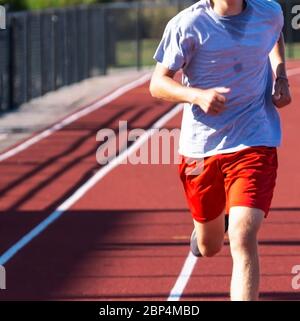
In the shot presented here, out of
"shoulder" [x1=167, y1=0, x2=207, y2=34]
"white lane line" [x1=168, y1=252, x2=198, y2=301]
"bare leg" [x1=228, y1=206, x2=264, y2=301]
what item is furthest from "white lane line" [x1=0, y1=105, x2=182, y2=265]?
"bare leg" [x1=228, y1=206, x2=264, y2=301]

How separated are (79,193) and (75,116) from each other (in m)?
8.71

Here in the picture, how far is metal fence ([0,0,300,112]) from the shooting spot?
24.1 meters

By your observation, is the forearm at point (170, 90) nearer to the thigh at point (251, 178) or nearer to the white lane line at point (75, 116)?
the thigh at point (251, 178)

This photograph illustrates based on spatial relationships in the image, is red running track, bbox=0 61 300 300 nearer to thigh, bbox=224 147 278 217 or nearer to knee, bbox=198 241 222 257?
knee, bbox=198 241 222 257

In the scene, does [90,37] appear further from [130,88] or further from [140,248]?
[140,248]

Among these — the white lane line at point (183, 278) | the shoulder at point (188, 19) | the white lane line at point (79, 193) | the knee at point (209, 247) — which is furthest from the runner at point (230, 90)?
the white lane line at point (79, 193)

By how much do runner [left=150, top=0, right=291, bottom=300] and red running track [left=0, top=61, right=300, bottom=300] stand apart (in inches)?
74.7

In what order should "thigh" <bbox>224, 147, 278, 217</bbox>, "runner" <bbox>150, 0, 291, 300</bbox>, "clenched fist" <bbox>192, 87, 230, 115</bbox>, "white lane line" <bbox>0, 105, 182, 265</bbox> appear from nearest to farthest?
"clenched fist" <bbox>192, 87, 230, 115</bbox>
"thigh" <bbox>224, 147, 278, 217</bbox>
"runner" <bbox>150, 0, 291, 300</bbox>
"white lane line" <bbox>0, 105, 182, 265</bbox>

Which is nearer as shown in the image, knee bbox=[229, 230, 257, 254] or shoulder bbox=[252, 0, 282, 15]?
knee bbox=[229, 230, 257, 254]

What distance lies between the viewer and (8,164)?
1659cm

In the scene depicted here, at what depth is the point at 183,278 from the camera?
9.66 m

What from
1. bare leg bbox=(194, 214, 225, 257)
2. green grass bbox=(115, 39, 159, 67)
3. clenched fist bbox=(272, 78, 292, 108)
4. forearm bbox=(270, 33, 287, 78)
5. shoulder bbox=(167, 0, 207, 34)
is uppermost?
shoulder bbox=(167, 0, 207, 34)

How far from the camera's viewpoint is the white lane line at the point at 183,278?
29.7ft

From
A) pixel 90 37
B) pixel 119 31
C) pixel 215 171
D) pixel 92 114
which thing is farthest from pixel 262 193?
pixel 119 31
